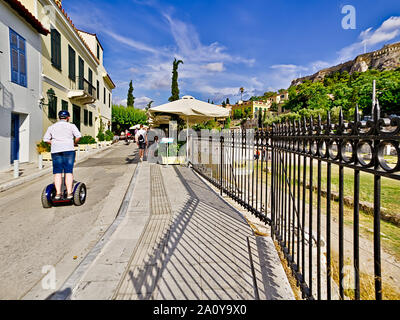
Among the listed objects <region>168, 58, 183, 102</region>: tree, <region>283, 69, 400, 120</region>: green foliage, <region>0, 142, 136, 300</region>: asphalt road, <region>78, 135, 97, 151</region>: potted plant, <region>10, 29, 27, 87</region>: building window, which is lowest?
<region>0, 142, 136, 300</region>: asphalt road

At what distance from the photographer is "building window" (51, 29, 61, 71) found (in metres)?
12.6

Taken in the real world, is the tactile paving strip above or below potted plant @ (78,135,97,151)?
below

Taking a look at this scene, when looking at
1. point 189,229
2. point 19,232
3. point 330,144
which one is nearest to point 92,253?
point 189,229

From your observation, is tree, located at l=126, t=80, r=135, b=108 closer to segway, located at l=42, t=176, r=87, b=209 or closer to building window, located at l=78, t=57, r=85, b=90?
building window, located at l=78, t=57, r=85, b=90

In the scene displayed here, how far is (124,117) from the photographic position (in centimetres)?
4275

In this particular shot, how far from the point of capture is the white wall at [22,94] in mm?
8430

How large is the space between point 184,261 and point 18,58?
11086 millimetres

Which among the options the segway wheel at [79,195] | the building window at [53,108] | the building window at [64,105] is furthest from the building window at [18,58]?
the segway wheel at [79,195]

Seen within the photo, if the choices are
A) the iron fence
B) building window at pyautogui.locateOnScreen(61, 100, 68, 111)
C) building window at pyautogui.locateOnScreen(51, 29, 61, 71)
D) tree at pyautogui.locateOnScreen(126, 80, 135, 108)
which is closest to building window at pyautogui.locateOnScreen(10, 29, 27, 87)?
building window at pyautogui.locateOnScreen(51, 29, 61, 71)

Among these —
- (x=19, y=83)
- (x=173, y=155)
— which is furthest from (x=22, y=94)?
(x=173, y=155)

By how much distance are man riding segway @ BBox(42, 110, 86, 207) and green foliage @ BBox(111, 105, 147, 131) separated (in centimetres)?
4008

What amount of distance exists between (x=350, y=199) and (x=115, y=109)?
137 feet

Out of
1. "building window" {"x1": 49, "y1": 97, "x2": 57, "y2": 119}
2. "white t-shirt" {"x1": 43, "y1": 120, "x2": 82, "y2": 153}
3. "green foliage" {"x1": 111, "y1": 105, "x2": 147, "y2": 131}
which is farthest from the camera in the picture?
"green foliage" {"x1": 111, "y1": 105, "x2": 147, "y2": 131}

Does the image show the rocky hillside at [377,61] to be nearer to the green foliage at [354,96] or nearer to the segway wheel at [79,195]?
the green foliage at [354,96]
